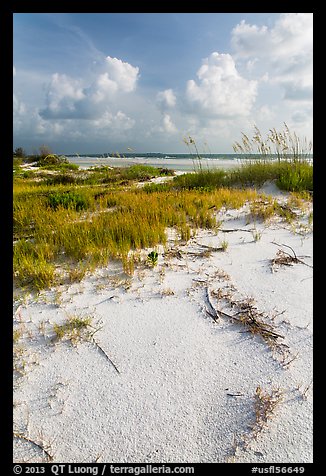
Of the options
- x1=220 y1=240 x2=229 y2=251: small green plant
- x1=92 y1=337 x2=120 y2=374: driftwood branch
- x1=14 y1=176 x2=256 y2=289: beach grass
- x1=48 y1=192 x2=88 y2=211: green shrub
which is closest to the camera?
x1=92 y1=337 x2=120 y2=374: driftwood branch

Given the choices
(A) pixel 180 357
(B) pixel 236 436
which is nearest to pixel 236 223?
(A) pixel 180 357

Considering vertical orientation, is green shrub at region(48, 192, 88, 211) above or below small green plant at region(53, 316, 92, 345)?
above

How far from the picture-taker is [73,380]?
5.76ft

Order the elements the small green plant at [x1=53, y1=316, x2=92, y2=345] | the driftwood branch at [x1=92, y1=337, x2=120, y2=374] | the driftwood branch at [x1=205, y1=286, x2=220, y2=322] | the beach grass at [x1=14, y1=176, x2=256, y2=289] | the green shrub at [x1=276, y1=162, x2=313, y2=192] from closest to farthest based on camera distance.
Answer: the driftwood branch at [x1=92, y1=337, x2=120, y2=374] → the small green plant at [x1=53, y1=316, x2=92, y2=345] → the driftwood branch at [x1=205, y1=286, x2=220, y2=322] → the beach grass at [x1=14, y1=176, x2=256, y2=289] → the green shrub at [x1=276, y1=162, x2=313, y2=192]

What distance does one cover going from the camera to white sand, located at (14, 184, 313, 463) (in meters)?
1.40

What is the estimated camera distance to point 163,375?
177cm

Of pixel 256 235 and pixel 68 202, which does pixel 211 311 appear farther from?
pixel 68 202

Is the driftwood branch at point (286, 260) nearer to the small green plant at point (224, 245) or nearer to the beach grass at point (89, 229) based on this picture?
the small green plant at point (224, 245)

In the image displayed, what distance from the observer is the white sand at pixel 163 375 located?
1396 millimetres

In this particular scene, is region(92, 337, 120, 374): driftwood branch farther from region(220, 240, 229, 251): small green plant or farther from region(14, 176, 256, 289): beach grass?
region(220, 240, 229, 251): small green plant

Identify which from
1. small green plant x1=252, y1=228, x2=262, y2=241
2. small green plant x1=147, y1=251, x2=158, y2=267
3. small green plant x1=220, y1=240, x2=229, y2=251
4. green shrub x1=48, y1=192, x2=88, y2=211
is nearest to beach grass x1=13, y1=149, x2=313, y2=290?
green shrub x1=48, y1=192, x2=88, y2=211

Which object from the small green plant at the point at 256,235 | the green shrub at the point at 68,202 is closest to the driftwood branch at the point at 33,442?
the small green plant at the point at 256,235

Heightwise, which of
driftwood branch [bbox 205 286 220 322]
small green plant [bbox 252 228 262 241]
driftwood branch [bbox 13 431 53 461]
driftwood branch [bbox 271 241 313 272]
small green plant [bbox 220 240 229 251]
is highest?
small green plant [bbox 252 228 262 241]

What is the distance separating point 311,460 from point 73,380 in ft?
4.44
